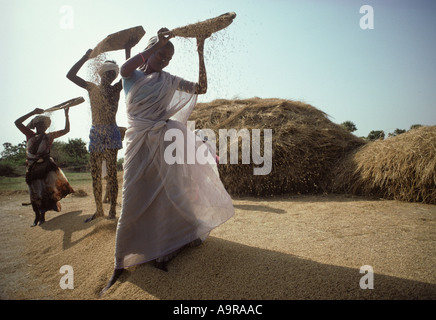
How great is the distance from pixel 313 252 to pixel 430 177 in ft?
7.84

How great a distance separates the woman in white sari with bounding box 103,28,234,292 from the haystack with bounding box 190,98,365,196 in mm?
2750

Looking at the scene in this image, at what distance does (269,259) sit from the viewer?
205cm

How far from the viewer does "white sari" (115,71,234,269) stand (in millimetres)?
2072

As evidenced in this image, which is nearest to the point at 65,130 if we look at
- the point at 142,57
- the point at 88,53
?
the point at 88,53

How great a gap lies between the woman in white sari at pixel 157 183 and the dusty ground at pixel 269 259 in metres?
0.19

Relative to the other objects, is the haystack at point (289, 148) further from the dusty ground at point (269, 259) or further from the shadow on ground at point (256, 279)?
the shadow on ground at point (256, 279)

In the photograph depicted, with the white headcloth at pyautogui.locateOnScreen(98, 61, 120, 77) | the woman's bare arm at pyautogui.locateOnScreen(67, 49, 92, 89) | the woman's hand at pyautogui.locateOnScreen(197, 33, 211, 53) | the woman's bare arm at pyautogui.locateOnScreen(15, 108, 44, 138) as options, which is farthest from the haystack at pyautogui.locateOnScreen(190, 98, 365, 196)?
the woman's bare arm at pyautogui.locateOnScreen(15, 108, 44, 138)

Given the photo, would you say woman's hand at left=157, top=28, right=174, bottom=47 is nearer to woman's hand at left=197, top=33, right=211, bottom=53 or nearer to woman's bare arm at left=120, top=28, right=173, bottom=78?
woman's bare arm at left=120, top=28, right=173, bottom=78

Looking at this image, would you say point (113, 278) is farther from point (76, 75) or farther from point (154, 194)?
point (76, 75)

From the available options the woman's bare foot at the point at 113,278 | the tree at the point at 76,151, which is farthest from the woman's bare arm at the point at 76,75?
the tree at the point at 76,151

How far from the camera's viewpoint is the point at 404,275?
1734mm

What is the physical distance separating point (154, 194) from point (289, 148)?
10.4 ft

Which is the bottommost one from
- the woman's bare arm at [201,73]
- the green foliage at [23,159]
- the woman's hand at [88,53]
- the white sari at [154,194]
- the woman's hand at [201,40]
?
the green foliage at [23,159]

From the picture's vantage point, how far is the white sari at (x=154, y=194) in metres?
2.07
